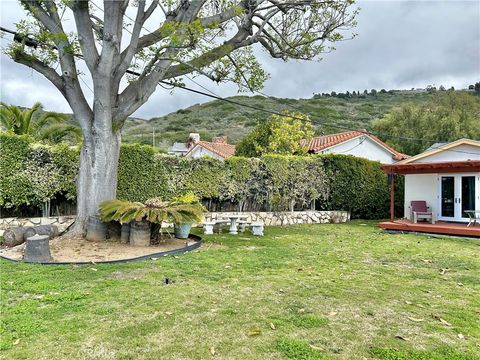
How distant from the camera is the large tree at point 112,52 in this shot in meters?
8.31

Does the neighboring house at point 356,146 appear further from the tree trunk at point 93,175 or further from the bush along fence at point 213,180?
the tree trunk at point 93,175

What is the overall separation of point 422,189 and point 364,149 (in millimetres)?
9320

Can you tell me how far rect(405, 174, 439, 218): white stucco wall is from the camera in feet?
54.4

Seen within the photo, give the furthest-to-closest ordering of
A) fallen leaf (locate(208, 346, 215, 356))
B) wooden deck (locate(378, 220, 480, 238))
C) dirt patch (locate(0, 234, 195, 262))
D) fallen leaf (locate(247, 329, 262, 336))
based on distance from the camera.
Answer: wooden deck (locate(378, 220, 480, 238))
dirt patch (locate(0, 234, 195, 262))
fallen leaf (locate(247, 329, 262, 336))
fallen leaf (locate(208, 346, 215, 356))

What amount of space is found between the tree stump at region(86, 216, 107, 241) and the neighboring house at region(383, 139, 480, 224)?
485 inches

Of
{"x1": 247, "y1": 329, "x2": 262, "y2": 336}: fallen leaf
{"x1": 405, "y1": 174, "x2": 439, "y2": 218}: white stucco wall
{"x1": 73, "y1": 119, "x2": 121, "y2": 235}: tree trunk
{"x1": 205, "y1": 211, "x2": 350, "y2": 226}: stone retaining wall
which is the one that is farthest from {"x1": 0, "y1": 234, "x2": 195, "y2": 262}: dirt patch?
{"x1": 405, "y1": 174, "x2": 439, "y2": 218}: white stucco wall

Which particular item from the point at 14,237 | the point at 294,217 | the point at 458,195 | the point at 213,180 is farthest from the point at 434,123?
the point at 14,237

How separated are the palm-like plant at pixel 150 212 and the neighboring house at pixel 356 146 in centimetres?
1647

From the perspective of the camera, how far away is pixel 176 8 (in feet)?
31.3

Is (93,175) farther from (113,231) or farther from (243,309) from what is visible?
(243,309)

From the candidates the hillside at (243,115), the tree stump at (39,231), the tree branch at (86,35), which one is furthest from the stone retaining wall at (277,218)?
the hillside at (243,115)

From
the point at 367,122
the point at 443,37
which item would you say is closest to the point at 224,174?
the point at 443,37

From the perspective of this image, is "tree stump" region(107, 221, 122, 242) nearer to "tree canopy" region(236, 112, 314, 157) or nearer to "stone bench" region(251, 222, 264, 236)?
"stone bench" region(251, 222, 264, 236)

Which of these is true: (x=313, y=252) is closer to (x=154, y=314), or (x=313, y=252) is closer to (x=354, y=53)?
(x=154, y=314)
